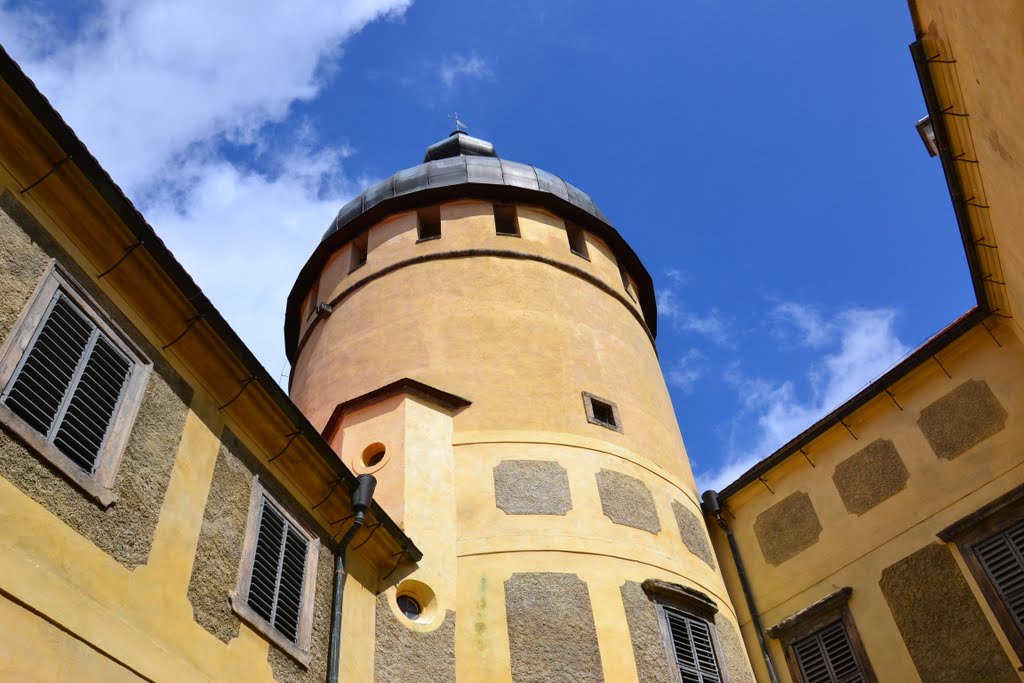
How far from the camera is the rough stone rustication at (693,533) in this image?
40.3 ft

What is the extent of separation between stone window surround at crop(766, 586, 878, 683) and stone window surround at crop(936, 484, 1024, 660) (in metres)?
1.46

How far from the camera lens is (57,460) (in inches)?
246

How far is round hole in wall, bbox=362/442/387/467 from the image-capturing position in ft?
38.4

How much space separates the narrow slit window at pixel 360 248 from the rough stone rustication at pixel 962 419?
30.7ft

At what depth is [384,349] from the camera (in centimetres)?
1391

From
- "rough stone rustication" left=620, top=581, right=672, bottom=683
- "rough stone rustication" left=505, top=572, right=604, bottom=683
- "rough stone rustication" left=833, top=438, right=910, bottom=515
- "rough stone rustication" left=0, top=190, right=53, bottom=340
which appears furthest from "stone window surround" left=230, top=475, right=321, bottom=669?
"rough stone rustication" left=833, top=438, right=910, bottom=515

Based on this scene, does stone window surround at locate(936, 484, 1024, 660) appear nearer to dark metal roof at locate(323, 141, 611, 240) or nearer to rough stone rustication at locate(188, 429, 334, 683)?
rough stone rustication at locate(188, 429, 334, 683)

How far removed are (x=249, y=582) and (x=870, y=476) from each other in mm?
8213

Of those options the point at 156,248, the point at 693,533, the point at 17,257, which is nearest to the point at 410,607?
the point at 693,533

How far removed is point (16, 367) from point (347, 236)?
35.6 ft

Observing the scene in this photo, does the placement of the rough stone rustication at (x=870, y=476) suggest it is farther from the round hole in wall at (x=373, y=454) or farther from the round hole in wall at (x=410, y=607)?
the round hole in wall at (x=373, y=454)

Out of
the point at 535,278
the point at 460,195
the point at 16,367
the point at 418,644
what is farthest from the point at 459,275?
the point at 16,367

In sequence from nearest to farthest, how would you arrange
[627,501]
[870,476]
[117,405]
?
1. [117,405]
2. [627,501]
3. [870,476]

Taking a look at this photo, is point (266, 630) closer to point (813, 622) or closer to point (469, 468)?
point (469, 468)
